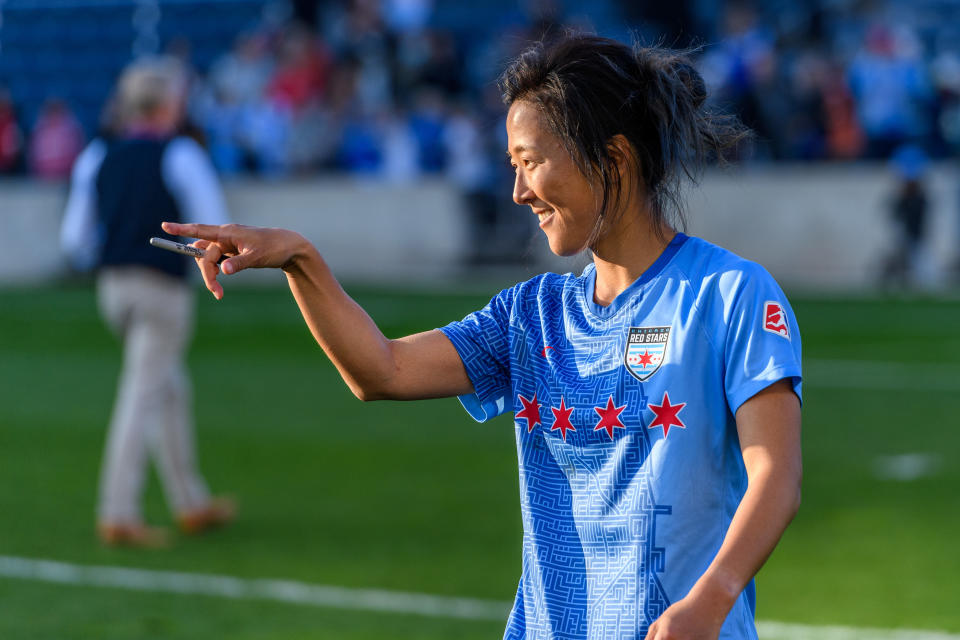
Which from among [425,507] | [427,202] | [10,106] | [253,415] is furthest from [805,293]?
[10,106]

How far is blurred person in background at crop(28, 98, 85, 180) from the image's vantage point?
26.2 m

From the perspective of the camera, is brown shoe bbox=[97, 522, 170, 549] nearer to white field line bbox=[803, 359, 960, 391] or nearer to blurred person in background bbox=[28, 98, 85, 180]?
white field line bbox=[803, 359, 960, 391]

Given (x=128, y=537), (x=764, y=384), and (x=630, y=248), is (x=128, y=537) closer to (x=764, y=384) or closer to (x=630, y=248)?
(x=630, y=248)

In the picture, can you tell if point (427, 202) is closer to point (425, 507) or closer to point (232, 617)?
point (425, 507)

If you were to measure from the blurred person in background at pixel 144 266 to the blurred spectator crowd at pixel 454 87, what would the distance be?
11962 millimetres

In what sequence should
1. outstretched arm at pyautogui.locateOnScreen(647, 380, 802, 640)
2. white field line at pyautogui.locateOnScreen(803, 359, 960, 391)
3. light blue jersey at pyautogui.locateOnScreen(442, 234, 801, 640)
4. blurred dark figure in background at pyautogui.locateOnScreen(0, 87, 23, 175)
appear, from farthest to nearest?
blurred dark figure in background at pyautogui.locateOnScreen(0, 87, 23, 175), white field line at pyautogui.locateOnScreen(803, 359, 960, 391), light blue jersey at pyautogui.locateOnScreen(442, 234, 801, 640), outstretched arm at pyautogui.locateOnScreen(647, 380, 802, 640)

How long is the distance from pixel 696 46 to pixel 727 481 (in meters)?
0.95

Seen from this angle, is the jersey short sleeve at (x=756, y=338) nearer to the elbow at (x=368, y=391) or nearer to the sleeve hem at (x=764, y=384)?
the sleeve hem at (x=764, y=384)

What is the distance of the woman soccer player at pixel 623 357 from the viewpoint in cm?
229

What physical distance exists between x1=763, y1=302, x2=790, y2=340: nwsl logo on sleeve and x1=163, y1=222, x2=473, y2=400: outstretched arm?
674mm

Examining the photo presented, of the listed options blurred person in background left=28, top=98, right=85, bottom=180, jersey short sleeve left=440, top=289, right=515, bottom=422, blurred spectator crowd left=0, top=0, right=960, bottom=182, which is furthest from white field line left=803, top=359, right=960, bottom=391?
blurred person in background left=28, top=98, right=85, bottom=180

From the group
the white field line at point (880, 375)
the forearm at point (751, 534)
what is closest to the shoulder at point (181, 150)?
the forearm at point (751, 534)

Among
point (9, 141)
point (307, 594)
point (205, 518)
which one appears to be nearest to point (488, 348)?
point (307, 594)

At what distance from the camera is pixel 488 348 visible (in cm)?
273
